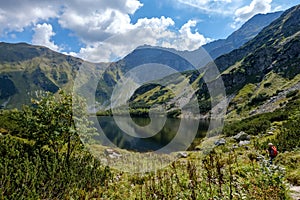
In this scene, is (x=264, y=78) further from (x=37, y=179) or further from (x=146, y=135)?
(x=37, y=179)

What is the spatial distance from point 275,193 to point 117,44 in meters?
13.5

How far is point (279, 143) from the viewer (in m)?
18.3

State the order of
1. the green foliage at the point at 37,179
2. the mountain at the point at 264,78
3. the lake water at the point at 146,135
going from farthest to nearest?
the mountain at the point at 264,78
the lake water at the point at 146,135
the green foliage at the point at 37,179

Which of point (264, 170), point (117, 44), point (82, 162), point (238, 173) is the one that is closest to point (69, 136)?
point (82, 162)

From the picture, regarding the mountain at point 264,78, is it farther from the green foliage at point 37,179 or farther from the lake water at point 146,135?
the green foliage at point 37,179

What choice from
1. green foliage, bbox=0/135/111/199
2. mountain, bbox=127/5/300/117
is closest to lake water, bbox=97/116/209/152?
mountain, bbox=127/5/300/117

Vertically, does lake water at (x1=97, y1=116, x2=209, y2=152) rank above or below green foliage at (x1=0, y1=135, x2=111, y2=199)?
above

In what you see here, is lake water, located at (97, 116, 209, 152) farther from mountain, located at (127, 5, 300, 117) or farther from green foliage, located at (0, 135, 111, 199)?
green foliage, located at (0, 135, 111, 199)

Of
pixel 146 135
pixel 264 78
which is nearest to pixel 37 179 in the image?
pixel 146 135

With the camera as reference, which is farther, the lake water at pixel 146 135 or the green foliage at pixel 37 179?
the lake water at pixel 146 135

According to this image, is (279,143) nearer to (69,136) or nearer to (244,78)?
(69,136)

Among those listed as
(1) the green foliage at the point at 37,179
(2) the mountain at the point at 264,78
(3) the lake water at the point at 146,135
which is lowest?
(1) the green foliage at the point at 37,179

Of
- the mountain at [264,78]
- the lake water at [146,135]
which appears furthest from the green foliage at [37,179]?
the mountain at [264,78]

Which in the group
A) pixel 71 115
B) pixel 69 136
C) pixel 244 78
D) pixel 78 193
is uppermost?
pixel 244 78
